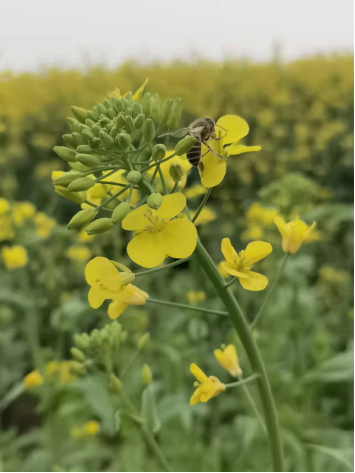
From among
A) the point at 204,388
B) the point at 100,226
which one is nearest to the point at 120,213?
the point at 100,226

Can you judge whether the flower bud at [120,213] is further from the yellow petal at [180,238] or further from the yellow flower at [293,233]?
the yellow flower at [293,233]

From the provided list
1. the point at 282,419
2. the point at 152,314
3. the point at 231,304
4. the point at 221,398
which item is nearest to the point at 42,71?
the point at 152,314

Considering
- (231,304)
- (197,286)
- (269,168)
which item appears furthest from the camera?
(269,168)

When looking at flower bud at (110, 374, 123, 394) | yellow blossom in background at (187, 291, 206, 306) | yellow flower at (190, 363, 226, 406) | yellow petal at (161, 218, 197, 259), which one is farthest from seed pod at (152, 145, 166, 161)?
yellow blossom in background at (187, 291, 206, 306)

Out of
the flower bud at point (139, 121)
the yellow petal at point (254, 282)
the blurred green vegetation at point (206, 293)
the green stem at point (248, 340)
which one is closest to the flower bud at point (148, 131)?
the flower bud at point (139, 121)

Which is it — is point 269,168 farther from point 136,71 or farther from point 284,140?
point 136,71

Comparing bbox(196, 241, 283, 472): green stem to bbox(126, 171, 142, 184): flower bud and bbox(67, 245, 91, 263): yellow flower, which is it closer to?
bbox(126, 171, 142, 184): flower bud
